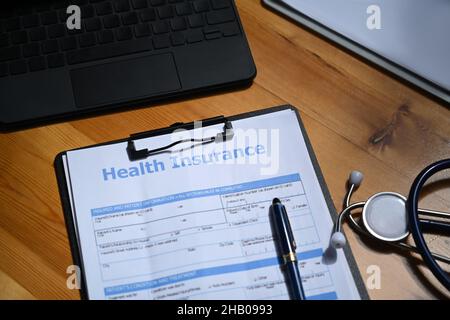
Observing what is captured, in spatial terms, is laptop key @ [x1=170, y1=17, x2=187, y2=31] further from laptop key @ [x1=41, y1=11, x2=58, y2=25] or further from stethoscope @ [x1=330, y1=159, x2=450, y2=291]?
stethoscope @ [x1=330, y1=159, x2=450, y2=291]

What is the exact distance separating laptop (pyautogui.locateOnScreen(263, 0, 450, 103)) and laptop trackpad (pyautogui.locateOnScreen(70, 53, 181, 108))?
192 millimetres

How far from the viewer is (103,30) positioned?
694 mm

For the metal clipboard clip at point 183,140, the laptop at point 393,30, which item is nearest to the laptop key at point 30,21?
the metal clipboard clip at point 183,140

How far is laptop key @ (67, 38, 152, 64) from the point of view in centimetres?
68

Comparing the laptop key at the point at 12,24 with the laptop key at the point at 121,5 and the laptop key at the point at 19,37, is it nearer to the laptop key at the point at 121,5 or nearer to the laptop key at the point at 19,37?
the laptop key at the point at 19,37

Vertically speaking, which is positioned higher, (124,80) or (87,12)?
(87,12)

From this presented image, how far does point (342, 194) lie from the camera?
64cm

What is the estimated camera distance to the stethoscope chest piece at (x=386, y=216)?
61cm

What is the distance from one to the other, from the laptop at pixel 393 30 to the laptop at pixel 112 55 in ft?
0.38

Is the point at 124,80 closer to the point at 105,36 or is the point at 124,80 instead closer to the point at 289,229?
the point at 105,36

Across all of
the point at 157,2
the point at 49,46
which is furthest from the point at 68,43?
the point at 157,2

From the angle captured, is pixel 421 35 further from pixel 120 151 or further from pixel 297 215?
pixel 120 151

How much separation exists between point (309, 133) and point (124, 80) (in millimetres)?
249

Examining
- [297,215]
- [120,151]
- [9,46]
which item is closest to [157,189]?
[120,151]
